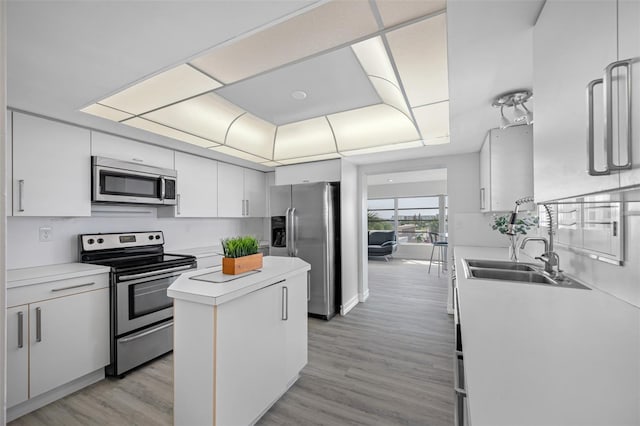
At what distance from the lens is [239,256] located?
1874mm

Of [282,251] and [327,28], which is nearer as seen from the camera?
[327,28]

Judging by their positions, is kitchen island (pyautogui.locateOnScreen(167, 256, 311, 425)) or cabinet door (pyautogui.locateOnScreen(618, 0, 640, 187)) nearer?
cabinet door (pyautogui.locateOnScreen(618, 0, 640, 187))

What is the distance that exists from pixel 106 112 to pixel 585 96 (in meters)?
3.03

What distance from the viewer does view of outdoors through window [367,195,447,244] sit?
8.94 metres

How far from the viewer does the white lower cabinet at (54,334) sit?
1.89 m

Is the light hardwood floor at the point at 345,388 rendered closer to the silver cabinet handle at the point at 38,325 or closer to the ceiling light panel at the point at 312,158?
the silver cabinet handle at the point at 38,325

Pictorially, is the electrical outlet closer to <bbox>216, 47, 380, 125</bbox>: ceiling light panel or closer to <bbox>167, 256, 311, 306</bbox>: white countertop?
<bbox>167, 256, 311, 306</bbox>: white countertop

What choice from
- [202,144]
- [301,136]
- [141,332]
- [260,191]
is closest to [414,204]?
[260,191]

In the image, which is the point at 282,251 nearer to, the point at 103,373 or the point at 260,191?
the point at 260,191

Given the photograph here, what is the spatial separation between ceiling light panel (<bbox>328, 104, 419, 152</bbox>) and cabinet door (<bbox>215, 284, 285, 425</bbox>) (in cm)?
208

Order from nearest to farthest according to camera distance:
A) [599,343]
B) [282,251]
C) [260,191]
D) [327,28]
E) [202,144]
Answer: [599,343] < [327,28] < [202,144] < [282,251] < [260,191]

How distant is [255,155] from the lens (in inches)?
149

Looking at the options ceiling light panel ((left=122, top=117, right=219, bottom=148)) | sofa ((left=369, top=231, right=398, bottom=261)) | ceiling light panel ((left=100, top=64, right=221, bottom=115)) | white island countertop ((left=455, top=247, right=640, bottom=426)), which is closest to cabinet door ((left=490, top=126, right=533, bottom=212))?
white island countertop ((left=455, top=247, right=640, bottom=426))

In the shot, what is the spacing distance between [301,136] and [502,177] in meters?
2.34
